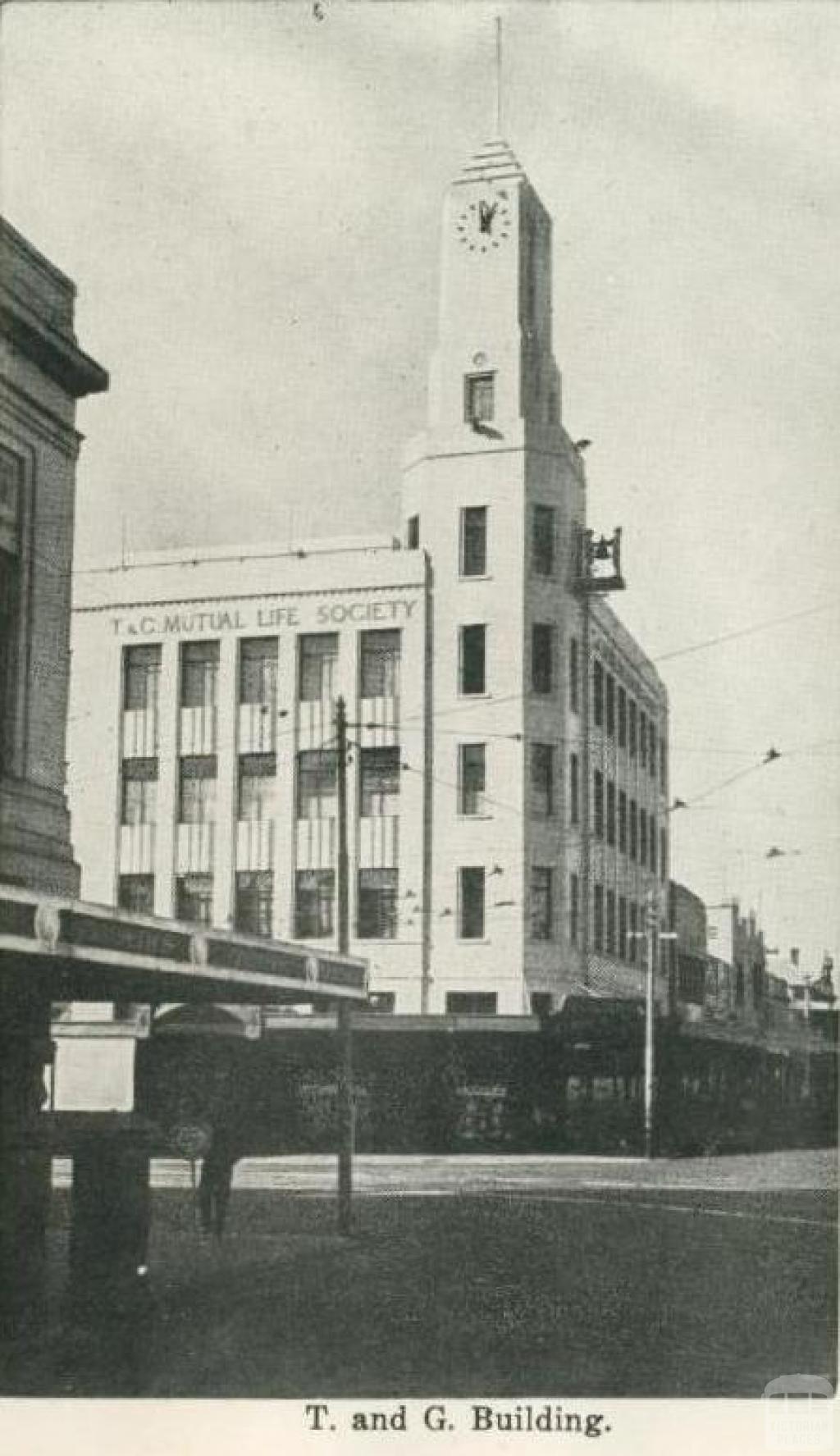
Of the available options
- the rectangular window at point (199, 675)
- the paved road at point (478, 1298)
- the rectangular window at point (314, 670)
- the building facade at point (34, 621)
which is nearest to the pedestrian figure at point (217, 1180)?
the paved road at point (478, 1298)

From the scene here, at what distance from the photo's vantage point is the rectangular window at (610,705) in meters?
33.3

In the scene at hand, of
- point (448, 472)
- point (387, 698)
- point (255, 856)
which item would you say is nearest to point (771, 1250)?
point (255, 856)

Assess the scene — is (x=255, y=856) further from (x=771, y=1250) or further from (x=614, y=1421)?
(x=614, y=1421)

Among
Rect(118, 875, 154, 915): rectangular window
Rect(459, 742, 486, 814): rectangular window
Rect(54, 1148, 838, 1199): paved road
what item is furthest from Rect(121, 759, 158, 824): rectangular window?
Rect(459, 742, 486, 814): rectangular window

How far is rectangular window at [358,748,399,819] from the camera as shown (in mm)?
29297

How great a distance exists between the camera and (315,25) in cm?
1095

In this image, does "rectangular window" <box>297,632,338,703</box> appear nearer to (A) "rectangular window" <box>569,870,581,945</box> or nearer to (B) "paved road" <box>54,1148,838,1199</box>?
(B) "paved road" <box>54,1148,838,1199</box>

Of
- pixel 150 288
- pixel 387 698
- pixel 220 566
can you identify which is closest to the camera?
pixel 150 288

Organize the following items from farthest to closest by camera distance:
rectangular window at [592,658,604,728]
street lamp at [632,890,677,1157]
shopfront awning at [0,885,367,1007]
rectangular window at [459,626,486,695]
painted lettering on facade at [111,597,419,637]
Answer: street lamp at [632,890,677,1157], rectangular window at [592,658,604,728], rectangular window at [459,626,486,695], painted lettering on facade at [111,597,419,637], shopfront awning at [0,885,367,1007]

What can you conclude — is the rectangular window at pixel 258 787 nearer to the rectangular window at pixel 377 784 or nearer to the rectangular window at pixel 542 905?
the rectangular window at pixel 377 784

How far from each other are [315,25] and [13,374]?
15.5 feet

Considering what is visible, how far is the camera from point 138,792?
23.7m

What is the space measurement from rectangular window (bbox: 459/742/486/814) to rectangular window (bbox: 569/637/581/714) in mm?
2599

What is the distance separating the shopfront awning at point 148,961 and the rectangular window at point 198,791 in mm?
5029
